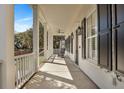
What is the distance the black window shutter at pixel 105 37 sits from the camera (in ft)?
10.1

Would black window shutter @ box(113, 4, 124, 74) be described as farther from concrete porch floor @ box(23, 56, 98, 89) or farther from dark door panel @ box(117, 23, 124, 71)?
concrete porch floor @ box(23, 56, 98, 89)

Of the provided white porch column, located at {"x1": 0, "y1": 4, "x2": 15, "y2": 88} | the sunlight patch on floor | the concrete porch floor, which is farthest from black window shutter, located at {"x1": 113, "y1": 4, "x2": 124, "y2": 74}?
the sunlight patch on floor

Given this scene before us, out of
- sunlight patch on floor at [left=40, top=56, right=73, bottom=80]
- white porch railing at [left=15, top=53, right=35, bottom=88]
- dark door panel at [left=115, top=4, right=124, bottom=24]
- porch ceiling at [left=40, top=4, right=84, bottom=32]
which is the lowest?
sunlight patch on floor at [left=40, top=56, right=73, bottom=80]

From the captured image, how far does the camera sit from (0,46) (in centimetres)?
275

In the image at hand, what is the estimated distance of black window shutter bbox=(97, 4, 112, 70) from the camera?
3.09m

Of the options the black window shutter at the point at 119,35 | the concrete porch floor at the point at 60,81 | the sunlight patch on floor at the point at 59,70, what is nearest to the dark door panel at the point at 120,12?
the black window shutter at the point at 119,35

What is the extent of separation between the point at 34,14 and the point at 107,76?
14.9 feet

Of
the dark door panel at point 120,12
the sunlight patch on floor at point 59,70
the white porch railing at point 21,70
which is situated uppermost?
the dark door panel at point 120,12

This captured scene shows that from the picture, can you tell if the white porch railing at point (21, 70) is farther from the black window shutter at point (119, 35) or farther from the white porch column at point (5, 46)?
the black window shutter at point (119, 35)

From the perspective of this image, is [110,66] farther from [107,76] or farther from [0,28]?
[0,28]

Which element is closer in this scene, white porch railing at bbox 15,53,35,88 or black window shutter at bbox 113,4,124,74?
black window shutter at bbox 113,4,124,74

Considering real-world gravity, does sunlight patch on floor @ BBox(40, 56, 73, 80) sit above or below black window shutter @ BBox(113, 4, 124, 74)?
below

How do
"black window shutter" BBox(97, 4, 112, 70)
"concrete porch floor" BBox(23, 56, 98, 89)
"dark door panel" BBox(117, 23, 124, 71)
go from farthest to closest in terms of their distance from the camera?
1. "concrete porch floor" BBox(23, 56, 98, 89)
2. "black window shutter" BBox(97, 4, 112, 70)
3. "dark door panel" BBox(117, 23, 124, 71)
